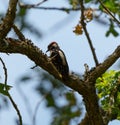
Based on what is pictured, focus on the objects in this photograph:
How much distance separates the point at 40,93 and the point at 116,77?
1.26 meters

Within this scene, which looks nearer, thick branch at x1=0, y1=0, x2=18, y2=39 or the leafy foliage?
thick branch at x1=0, y1=0, x2=18, y2=39

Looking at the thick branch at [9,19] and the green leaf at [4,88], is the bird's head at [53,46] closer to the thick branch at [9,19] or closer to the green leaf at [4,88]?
the thick branch at [9,19]

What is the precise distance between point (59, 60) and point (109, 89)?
27.7 inches

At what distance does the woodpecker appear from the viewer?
3789 millimetres

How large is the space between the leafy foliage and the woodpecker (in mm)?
523

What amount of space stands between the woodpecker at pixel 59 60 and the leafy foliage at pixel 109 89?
523 millimetres

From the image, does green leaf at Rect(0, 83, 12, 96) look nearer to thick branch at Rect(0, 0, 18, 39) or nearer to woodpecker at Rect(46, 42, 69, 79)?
thick branch at Rect(0, 0, 18, 39)

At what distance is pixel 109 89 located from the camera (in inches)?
170

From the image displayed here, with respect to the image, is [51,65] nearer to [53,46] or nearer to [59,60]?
[59,60]

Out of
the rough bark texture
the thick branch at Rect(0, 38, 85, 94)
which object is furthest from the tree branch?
the thick branch at Rect(0, 38, 85, 94)

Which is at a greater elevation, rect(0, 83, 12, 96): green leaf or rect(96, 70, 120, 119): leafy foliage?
rect(96, 70, 120, 119): leafy foliage

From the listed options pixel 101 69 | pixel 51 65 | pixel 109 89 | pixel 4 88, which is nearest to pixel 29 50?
pixel 51 65

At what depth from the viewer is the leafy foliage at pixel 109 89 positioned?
14.0 feet

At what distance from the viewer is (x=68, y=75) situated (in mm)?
3912
